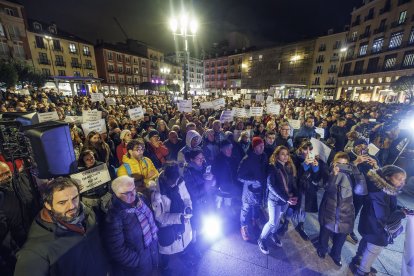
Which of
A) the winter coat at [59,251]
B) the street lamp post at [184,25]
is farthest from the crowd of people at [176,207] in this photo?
the street lamp post at [184,25]

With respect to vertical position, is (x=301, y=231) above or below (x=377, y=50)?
below

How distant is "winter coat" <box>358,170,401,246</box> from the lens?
2.71 m

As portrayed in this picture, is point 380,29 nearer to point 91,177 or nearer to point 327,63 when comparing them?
point 327,63

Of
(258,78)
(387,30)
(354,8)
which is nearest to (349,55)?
(387,30)

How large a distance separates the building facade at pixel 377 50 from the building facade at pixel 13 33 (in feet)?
200

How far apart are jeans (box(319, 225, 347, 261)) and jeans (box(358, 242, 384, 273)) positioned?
0.31m

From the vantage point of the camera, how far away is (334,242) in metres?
3.33

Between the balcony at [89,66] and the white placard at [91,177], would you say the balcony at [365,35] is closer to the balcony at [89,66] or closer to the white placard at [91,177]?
the white placard at [91,177]

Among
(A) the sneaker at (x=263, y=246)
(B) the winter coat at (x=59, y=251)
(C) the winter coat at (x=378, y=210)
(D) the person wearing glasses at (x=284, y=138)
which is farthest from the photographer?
(D) the person wearing glasses at (x=284, y=138)

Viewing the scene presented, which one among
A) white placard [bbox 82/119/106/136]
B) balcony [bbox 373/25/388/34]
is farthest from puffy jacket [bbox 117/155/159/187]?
balcony [bbox 373/25/388/34]

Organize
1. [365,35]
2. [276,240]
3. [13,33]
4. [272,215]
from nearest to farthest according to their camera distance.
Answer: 1. [272,215]
2. [276,240]
3. [13,33]
4. [365,35]

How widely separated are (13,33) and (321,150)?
47.3m

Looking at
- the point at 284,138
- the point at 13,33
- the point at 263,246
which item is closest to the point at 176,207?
the point at 263,246

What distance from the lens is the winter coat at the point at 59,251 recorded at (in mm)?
1465
